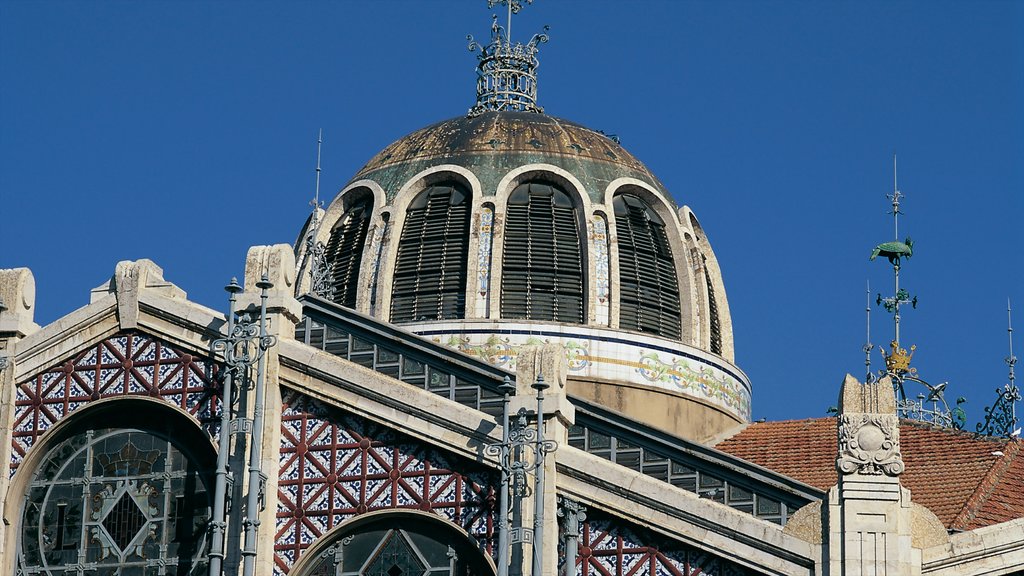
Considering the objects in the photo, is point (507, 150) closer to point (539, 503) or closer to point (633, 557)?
point (539, 503)

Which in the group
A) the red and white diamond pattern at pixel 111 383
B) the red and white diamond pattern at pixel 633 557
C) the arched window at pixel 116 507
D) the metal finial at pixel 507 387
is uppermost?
the red and white diamond pattern at pixel 111 383

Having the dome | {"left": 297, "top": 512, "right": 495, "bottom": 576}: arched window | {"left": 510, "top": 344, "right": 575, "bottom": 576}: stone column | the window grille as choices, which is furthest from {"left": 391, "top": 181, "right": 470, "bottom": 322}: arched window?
{"left": 297, "top": 512, "right": 495, "bottom": 576}: arched window

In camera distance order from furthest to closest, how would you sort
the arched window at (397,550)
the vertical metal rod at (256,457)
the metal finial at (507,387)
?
1. the arched window at (397,550)
2. the metal finial at (507,387)
3. the vertical metal rod at (256,457)

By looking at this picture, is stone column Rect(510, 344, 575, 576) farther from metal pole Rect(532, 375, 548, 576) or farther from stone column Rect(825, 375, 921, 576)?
stone column Rect(825, 375, 921, 576)

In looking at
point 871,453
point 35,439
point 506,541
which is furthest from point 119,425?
point 871,453

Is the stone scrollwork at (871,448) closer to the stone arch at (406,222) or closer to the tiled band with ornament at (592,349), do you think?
the tiled band with ornament at (592,349)

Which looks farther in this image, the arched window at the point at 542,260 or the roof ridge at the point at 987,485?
the arched window at the point at 542,260

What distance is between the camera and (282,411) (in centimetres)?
4109

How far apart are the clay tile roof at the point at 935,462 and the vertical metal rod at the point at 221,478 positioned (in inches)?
412

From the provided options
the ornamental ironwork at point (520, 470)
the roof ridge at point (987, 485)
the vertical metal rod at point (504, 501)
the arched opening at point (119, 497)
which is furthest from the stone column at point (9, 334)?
the roof ridge at point (987, 485)

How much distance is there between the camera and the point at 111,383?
42.3m

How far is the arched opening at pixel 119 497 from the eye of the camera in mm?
41094

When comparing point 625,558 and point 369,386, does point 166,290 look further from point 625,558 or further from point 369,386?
point 625,558

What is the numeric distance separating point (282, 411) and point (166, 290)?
3.46 m
